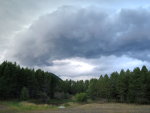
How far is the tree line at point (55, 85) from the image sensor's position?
70062 millimetres

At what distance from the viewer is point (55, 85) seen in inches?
4336

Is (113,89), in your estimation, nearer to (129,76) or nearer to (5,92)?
(129,76)

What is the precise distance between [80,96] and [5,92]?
25.7m

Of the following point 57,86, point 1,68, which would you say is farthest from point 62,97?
point 1,68

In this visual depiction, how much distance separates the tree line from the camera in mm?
70062

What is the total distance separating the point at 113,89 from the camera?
85625 millimetres

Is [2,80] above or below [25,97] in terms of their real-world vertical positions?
above

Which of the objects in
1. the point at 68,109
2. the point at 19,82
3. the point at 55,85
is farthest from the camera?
the point at 55,85

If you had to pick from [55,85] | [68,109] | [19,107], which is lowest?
[68,109]

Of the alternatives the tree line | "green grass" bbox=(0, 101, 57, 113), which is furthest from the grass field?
the tree line

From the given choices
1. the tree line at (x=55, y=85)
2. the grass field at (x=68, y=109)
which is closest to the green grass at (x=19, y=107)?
the grass field at (x=68, y=109)

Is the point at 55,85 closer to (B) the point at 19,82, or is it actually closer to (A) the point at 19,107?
(B) the point at 19,82

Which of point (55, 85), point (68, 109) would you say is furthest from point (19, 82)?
point (68, 109)

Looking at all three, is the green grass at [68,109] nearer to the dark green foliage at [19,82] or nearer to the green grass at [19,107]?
the green grass at [19,107]
